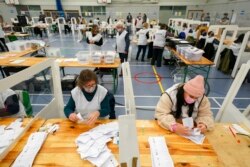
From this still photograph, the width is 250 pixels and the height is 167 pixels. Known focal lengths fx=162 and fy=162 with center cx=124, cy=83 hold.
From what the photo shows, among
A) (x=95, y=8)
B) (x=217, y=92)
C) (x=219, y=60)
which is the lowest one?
(x=217, y=92)

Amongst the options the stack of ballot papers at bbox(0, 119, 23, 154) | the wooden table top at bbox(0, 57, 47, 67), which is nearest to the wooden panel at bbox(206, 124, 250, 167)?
the stack of ballot papers at bbox(0, 119, 23, 154)

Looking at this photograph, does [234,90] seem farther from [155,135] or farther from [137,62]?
[137,62]

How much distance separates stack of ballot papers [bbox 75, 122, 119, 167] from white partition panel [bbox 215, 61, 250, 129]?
1.39m

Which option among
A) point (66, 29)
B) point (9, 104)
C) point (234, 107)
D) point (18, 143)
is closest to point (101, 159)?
point (18, 143)

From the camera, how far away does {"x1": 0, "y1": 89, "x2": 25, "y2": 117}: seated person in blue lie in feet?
6.03

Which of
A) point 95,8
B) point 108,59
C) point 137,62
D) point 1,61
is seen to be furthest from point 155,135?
point 95,8

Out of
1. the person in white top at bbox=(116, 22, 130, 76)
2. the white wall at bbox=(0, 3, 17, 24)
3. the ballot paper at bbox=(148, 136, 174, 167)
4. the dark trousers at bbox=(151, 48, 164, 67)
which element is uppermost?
the white wall at bbox=(0, 3, 17, 24)

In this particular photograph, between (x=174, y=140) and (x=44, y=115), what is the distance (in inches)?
55.5

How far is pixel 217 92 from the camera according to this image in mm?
4453

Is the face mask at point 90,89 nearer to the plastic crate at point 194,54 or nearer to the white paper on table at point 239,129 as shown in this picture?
the white paper on table at point 239,129

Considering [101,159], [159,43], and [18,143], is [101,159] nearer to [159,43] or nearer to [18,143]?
[18,143]

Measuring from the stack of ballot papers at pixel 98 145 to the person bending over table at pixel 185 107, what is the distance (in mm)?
535

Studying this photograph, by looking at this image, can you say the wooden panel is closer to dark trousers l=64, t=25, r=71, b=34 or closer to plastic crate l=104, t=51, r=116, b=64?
plastic crate l=104, t=51, r=116, b=64

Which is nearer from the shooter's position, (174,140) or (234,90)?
(174,140)
